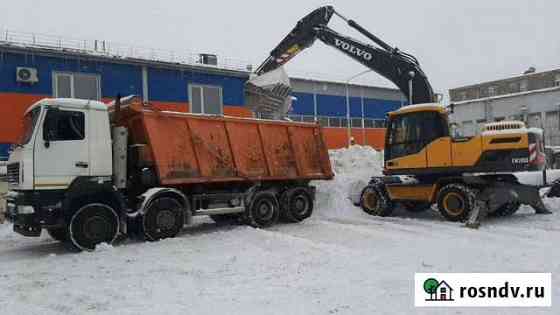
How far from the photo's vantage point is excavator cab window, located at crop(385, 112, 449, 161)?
1204 cm

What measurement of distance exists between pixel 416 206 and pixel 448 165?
7.22ft

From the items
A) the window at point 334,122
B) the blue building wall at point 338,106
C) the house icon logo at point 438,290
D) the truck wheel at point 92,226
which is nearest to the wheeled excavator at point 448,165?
the house icon logo at point 438,290

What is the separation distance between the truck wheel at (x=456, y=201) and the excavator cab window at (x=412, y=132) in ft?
4.27

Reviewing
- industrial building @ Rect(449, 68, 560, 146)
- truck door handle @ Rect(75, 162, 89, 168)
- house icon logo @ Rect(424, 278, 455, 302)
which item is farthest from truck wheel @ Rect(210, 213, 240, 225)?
industrial building @ Rect(449, 68, 560, 146)

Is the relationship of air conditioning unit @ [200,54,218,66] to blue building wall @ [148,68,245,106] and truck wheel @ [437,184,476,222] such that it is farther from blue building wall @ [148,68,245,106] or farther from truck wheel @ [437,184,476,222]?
truck wheel @ [437,184,476,222]

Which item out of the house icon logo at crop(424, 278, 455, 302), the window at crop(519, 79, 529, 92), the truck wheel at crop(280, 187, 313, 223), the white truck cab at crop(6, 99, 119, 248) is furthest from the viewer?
the window at crop(519, 79, 529, 92)

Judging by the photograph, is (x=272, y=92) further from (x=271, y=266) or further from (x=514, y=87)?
(x=514, y=87)

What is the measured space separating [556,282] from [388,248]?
116 inches

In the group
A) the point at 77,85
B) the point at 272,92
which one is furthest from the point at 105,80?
the point at 272,92

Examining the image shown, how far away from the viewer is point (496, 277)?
5.95 m

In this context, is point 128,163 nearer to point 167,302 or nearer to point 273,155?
point 273,155

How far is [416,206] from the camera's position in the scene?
13.6 m

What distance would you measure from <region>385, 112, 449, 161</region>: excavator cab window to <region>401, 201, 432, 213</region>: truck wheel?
1.59m

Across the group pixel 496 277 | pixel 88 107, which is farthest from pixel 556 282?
pixel 88 107
